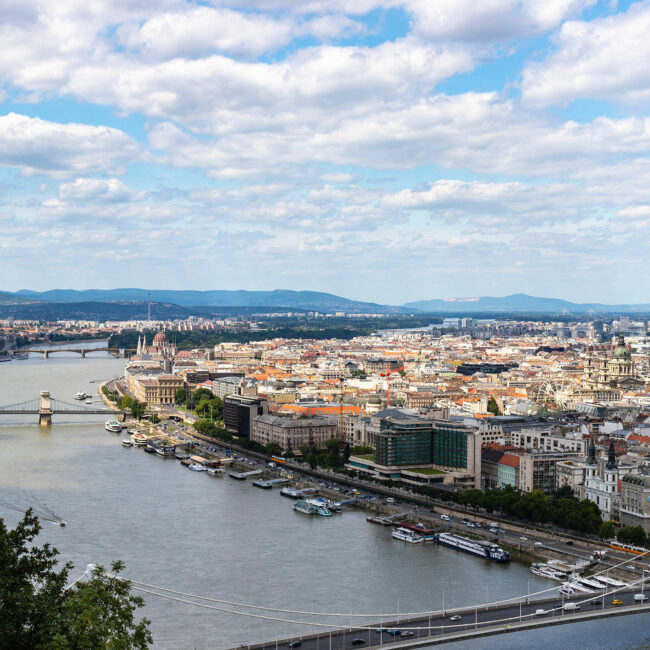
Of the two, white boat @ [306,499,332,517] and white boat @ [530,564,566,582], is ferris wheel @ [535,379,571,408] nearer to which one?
white boat @ [306,499,332,517]

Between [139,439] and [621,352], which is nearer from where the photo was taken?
[139,439]

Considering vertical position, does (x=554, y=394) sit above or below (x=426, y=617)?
above

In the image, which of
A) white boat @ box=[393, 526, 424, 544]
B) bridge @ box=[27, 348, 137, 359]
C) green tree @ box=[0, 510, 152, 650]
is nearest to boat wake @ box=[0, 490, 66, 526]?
white boat @ box=[393, 526, 424, 544]

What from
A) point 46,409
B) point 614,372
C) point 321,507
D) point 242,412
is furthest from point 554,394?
point 321,507

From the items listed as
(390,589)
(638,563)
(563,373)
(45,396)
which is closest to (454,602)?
(390,589)

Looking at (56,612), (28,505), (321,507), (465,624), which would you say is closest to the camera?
(56,612)

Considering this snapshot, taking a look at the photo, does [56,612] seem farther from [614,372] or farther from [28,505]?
[614,372]
